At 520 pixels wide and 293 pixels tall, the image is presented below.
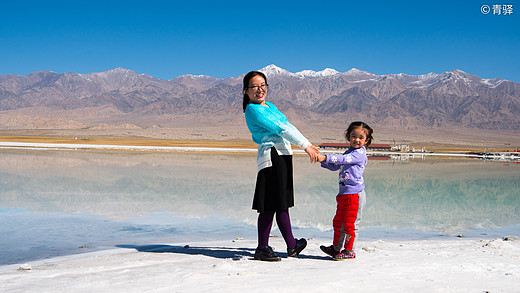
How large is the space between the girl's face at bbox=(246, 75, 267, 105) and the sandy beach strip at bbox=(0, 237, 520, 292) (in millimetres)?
1402

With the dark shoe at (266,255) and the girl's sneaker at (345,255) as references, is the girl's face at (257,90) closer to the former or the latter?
the dark shoe at (266,255)

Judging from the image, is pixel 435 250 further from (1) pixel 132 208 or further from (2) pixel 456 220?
(1) pixel 132 208

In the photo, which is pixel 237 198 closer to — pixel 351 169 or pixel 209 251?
pixel 209 251

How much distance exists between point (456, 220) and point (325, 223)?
209 cm

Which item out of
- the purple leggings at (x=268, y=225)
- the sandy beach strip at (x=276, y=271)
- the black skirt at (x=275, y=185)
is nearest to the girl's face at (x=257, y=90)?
the black skirt at (x=275, y=185)

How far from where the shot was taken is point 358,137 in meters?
4.38

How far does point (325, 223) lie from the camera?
23.3ft

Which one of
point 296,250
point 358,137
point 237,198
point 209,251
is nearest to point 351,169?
point 358,137

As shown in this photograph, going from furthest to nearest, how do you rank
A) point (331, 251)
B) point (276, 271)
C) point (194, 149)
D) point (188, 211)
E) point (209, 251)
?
point (194, 149) → point (188, 211) → point (209, 251) → point (331, 251) → point (276, 271)

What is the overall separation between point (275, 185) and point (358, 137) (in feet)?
2.73

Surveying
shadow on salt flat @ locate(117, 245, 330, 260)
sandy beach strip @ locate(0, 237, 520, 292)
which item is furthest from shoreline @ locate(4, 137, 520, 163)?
sandy beach strip @ locate(0, 237, 520, 292)

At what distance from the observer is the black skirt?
14.1 ft

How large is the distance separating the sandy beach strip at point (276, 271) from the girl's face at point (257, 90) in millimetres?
1402

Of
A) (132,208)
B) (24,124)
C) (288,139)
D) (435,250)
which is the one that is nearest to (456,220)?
(435,250)
